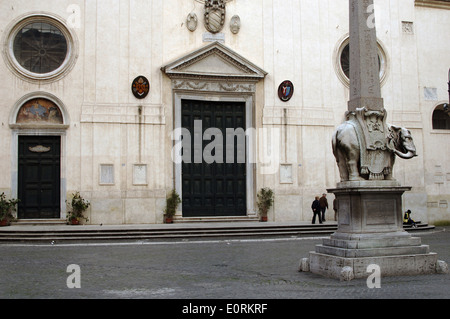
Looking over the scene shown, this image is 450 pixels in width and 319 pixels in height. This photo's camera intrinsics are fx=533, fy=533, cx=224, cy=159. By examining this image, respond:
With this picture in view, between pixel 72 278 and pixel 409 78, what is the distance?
71.2 feet

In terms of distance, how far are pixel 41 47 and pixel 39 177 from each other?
552 centimetres

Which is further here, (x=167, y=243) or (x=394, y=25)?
(x=394, y=25)

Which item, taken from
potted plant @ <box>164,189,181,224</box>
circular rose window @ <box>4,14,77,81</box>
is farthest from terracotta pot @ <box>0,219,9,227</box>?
potted plant @ <box>164,189,181,224</box>

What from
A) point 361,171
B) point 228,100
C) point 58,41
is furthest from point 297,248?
point 58,41

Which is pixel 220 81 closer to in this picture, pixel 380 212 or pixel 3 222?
pixel 3 222

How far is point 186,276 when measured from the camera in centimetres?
940

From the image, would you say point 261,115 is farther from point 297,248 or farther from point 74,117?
point 297,248

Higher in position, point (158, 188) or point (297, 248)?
point (158, 188)

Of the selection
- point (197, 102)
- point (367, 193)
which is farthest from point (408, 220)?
point (367, 193)

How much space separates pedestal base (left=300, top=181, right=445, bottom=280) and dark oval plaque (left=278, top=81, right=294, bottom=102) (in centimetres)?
1574

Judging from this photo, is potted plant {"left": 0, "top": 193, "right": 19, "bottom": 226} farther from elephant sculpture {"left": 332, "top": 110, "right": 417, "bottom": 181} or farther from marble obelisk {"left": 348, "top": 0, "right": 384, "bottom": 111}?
marble obelisk {"left": 348, "top": 0, "right": 384, "bottom": 111}

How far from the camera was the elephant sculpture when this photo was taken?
9.06 metres

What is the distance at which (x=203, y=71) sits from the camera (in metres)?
23.9

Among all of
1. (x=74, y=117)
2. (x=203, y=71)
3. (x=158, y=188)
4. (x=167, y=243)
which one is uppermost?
(x=203, y=71)
